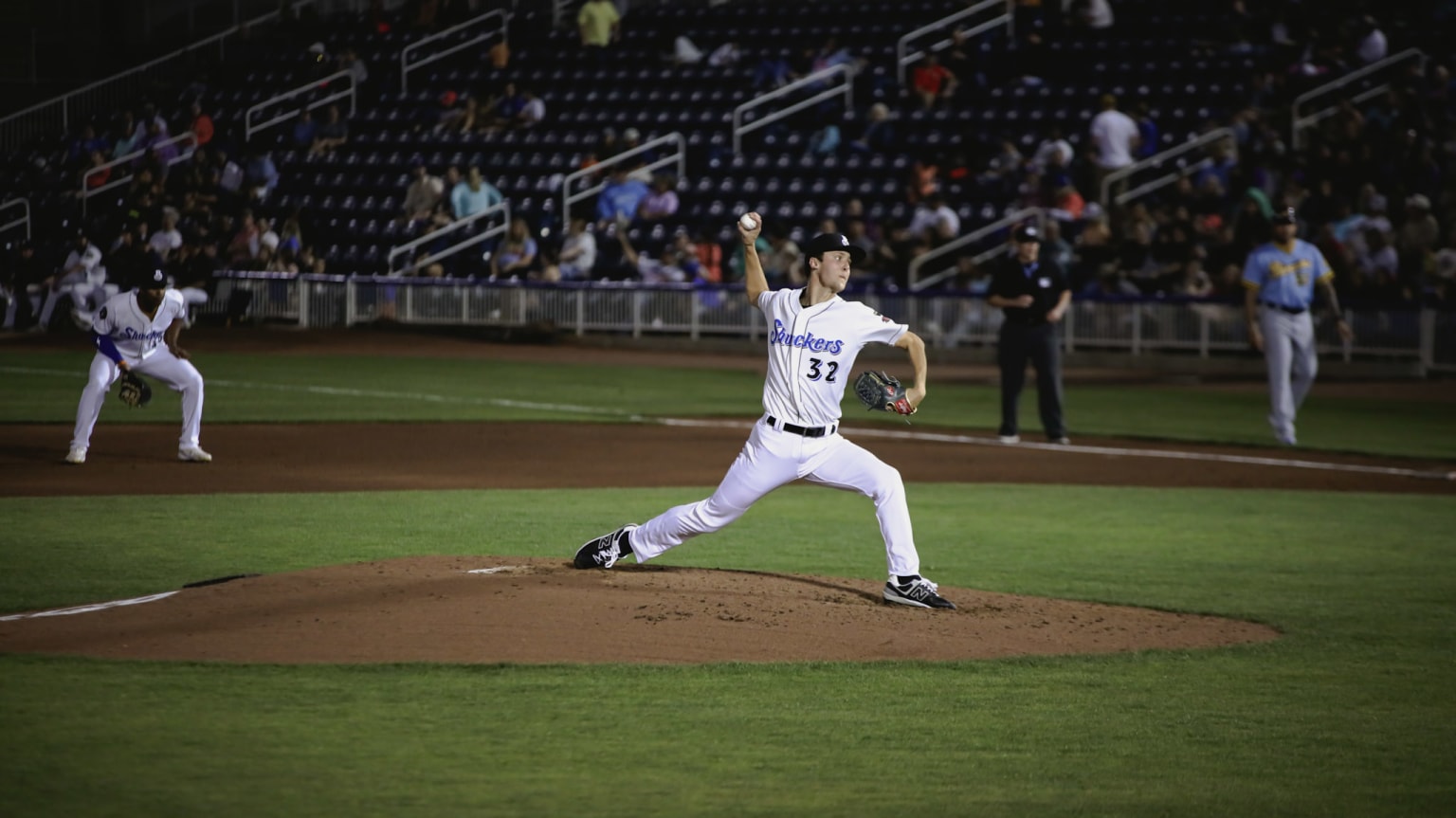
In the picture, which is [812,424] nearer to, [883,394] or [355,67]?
[883,394]

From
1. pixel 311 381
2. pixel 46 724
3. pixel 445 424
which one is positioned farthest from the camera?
pixel 311 381

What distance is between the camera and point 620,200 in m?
32.3

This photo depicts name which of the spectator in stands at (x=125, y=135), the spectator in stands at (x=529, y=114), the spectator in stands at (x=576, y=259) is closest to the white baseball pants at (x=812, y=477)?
the spectator in stands at (x=576, y=259)

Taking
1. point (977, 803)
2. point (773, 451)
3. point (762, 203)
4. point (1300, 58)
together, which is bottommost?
point (977, 803)

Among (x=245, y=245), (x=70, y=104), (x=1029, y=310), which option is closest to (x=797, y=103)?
(x=245, y=245)

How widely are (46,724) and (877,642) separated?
12.3 ft

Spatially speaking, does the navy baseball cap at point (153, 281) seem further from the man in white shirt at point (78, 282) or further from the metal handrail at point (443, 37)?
the metal handrail at point (443, 37)

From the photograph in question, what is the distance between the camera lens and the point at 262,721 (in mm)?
6703

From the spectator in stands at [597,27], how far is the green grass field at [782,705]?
2507 cm

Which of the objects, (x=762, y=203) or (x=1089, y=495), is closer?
(x=1089, y=495)

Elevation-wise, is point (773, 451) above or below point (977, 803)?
above

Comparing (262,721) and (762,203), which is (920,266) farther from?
(262,721)

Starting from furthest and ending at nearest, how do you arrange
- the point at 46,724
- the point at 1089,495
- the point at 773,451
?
the point at 1089,495 → the point at 773,451 → the point at 46,724

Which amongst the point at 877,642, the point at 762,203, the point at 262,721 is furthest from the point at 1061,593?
the point at 762,203
